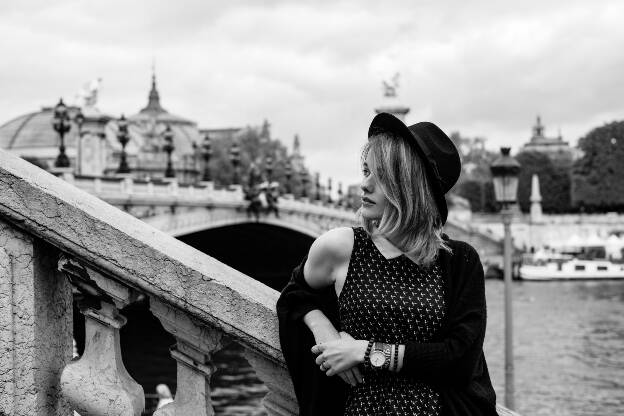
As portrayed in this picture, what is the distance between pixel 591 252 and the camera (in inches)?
2968

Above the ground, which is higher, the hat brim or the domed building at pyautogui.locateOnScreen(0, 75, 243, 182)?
the domed building at pyautogui.locateOnScreen(0, 75, 243, 182)

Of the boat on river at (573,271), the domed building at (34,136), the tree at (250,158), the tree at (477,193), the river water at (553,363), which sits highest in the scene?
the domed building at (34,136)

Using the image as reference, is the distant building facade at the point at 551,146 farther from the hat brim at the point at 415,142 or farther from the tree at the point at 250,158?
the hat brim at the point at 415,142

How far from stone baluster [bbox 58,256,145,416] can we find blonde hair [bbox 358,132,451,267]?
74 cm

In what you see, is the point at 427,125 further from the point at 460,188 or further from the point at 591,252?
the point at 460,188

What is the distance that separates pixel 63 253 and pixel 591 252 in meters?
75.4

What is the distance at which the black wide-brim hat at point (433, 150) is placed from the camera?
2.85 m

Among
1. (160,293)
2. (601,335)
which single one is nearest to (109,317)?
(160,293)

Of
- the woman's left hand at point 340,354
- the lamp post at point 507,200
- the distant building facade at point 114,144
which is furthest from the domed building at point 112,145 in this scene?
the woman's left hand at point 340,354

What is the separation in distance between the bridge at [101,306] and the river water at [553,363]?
16054 millimetres

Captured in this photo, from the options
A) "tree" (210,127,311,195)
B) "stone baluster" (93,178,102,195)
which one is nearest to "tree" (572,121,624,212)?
"tree" (210,127,311,195)

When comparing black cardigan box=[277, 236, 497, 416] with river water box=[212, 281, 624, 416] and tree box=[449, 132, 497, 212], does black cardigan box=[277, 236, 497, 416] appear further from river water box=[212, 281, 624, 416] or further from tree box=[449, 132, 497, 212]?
tree box=[449, 132, 497, 212]

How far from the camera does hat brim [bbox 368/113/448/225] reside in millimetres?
2848

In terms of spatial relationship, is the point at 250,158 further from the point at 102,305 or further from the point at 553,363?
the point at 102,305
